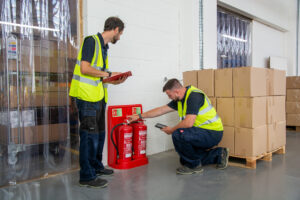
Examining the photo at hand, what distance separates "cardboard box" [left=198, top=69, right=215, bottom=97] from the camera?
320cm

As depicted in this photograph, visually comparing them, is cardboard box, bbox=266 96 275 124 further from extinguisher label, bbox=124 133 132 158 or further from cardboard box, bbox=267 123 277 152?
extinguisher label, bbox=124 133 132 158

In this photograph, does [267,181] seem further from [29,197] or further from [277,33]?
[277,33]

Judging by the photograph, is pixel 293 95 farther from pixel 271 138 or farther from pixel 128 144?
pixel 128 144

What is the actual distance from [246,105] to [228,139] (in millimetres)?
461

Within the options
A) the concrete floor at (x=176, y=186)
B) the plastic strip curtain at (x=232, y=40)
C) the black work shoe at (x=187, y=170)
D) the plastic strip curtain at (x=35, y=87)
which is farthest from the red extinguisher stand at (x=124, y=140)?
the plastic strip curtain at (x=232, y=40)

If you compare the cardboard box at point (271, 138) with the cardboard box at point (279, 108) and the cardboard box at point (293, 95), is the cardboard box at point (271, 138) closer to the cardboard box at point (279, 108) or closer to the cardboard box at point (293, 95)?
the cardboard box at point (279, 108)

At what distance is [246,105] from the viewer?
2.90 meters

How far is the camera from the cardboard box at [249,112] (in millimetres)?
2873

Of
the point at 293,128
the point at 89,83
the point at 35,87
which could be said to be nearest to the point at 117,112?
the point at 89,83

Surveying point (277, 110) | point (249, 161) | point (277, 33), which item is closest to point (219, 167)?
point (249, 161)

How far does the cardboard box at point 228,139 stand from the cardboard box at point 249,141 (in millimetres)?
48

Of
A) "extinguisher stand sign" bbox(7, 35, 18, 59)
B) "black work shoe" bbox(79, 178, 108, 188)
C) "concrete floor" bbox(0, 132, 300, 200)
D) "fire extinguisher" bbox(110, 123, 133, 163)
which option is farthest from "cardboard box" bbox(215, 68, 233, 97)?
"extinguisher stand sign" bbox(7, 35, 18, 59)

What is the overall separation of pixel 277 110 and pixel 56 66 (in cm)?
278

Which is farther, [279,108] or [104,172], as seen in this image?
[279,108]
